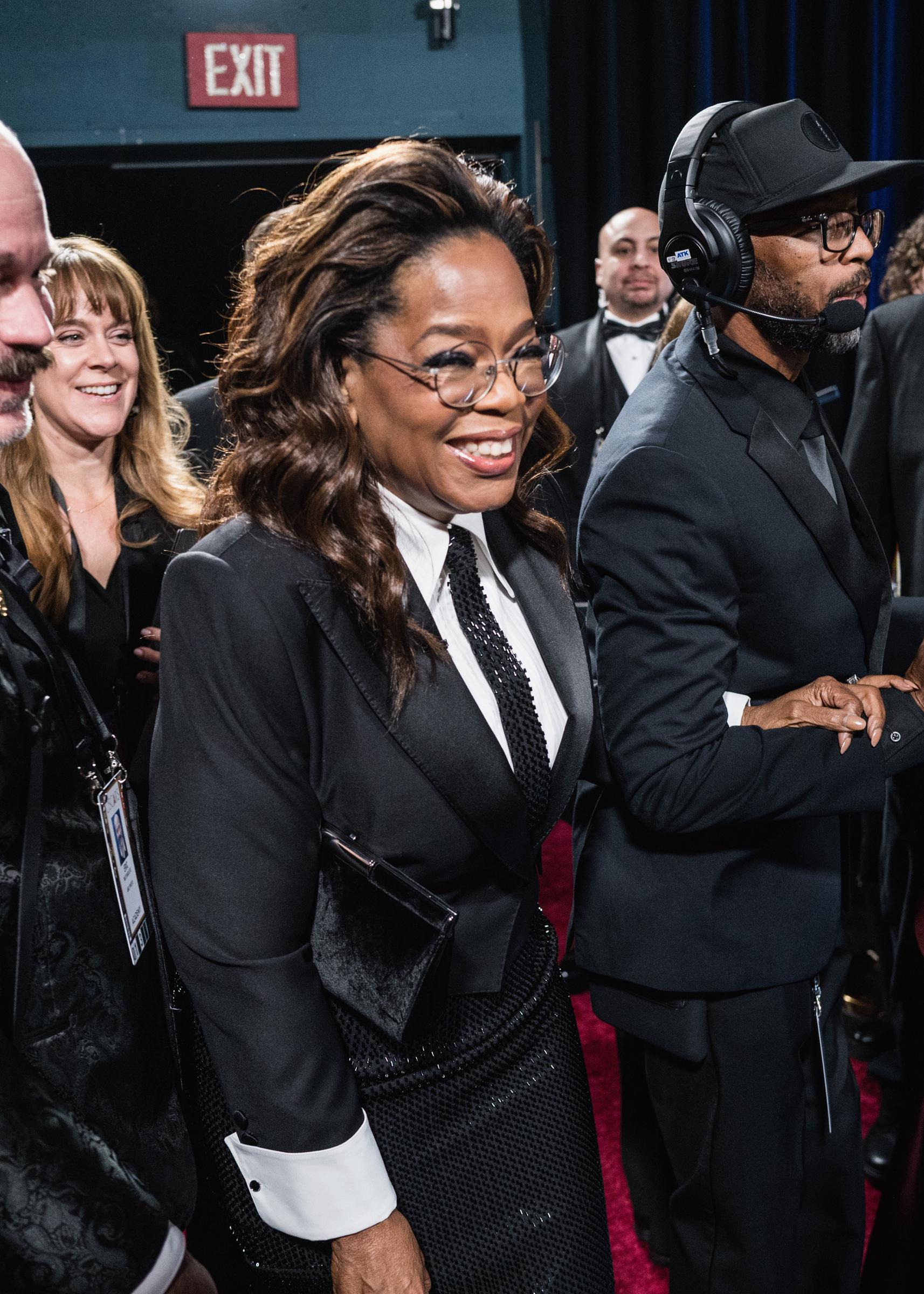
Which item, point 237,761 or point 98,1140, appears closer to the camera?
point 98,1140

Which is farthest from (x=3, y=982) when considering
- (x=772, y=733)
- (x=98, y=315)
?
(x=98, y=315)

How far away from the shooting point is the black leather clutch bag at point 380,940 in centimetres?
122

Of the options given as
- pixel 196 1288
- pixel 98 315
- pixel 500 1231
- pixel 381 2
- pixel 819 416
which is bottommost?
pixel 500 1231

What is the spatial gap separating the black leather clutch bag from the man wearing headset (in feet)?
1.52

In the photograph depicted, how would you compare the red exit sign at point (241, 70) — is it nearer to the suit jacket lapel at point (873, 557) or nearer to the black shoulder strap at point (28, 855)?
A: the suit jacket lapel at point (873, 557)

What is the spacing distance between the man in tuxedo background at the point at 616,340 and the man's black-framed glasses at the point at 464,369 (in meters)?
3.35

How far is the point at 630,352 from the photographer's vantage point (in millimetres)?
4793

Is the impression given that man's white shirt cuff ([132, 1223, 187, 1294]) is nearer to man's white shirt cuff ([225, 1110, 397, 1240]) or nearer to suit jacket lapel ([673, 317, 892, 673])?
man's white shirt cuff ([225, 1110, 397, 1240])

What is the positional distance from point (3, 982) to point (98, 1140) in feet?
0.53

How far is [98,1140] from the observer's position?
102 cm

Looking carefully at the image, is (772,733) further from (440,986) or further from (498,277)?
(498,277)

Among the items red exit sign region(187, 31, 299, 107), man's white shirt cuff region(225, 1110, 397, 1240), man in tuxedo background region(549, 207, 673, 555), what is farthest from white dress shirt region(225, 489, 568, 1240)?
red exit sign region(187, 31, 299, 107)

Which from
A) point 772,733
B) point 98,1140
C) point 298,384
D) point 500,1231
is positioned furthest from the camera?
point 772,733

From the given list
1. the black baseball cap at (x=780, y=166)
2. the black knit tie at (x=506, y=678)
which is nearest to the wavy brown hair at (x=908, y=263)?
the black baseball cap at (x=780, y=166)
